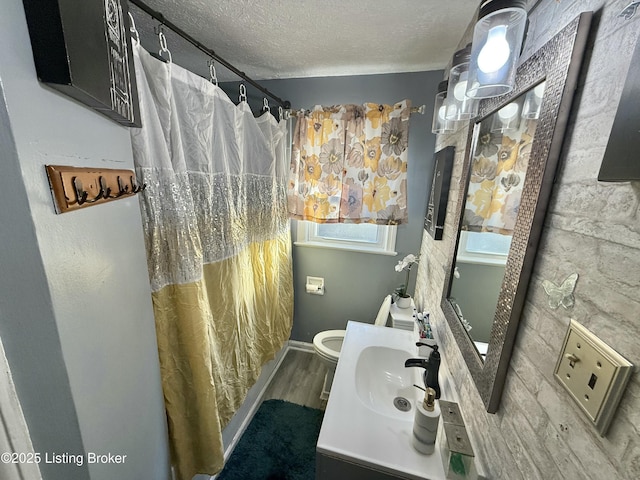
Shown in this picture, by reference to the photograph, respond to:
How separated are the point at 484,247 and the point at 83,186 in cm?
108

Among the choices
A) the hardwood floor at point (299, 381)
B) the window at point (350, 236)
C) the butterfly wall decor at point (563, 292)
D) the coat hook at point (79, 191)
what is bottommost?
the hardwood floor at point (299, 381)

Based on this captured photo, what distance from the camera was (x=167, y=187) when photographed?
0.88 metres

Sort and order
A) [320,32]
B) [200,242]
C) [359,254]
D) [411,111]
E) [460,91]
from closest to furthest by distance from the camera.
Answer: [460,91] → [200,242] → [320,32] → [411,111] → [359,254]

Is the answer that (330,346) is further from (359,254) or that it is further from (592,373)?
(592,373)

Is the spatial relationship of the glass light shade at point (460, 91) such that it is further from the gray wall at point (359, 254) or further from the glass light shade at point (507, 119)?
the gray wall at point (359, 254)

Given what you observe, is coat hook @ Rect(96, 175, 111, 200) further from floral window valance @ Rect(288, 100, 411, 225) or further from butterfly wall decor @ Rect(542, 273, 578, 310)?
floral window valance @ Rect(288, 100, 411, 225)

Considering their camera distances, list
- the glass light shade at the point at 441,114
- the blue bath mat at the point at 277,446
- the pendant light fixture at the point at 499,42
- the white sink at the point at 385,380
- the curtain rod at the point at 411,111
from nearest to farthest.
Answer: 1. the pendant light fixture at the point at 499,42
2. the white sink at the point at 385,380
3. the glass light shade at the point at 441,114
4. the blue bath mat at the point at 277,446
5. the curtain rod at the point at 411,111

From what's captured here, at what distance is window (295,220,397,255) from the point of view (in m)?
1.91

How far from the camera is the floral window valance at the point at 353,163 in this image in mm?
1665

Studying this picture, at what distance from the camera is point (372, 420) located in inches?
32.5

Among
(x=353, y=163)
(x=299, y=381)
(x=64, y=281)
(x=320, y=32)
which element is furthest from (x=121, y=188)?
(x=299, y=381)

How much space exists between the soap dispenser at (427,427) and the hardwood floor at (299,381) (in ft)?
3.88

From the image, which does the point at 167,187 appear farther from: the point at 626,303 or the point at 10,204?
the point at 626,303

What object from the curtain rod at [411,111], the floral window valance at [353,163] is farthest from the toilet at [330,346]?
the curtain rod at [411,111]
